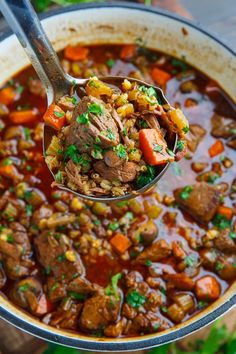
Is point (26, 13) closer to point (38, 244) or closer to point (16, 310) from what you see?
point (38, 244)

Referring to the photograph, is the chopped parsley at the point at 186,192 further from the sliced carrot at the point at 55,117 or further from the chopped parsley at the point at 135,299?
the sliced carrot at the point at 55,117

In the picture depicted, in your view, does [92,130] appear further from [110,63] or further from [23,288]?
[110,63]

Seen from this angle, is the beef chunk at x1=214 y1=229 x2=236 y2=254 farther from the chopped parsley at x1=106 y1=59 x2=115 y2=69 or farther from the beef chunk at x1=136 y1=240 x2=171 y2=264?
the chopped parsley at x1=106 y1=59 x2=115 y2=69

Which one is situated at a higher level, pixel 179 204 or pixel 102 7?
pixel 102 7

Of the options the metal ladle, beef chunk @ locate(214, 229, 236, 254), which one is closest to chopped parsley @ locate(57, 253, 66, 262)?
the metal ladle

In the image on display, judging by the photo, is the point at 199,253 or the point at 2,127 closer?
the point at 199,253

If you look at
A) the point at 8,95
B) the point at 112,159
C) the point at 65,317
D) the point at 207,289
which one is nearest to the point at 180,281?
the point at 207,289

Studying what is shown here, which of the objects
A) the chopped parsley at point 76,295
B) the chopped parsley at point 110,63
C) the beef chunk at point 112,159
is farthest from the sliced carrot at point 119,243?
the chopped parsley at point 110,63

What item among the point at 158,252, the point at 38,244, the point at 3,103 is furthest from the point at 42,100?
the point at 158,252
